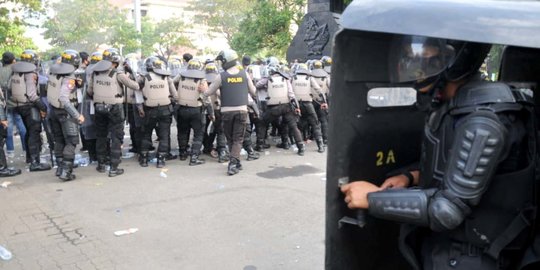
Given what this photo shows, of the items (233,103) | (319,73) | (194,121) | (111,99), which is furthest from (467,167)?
(319,73)

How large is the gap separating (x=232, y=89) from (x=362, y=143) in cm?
543

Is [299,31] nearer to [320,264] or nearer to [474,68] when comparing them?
[320,264]

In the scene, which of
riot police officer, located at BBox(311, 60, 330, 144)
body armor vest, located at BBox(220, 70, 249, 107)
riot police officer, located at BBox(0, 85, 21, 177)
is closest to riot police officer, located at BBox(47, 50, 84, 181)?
riot police officer, located at BBox(0, 85, 21, 177)

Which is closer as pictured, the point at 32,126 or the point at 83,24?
the point at 32,126

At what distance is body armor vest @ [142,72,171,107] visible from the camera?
8.00 m

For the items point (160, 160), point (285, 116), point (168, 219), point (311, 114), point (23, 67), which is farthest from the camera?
point (311, 114)

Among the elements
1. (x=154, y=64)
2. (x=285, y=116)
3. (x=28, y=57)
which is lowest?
(x=285, y=116)

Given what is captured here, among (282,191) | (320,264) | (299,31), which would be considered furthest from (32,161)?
(299,31)

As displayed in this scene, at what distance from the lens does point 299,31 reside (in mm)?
17812

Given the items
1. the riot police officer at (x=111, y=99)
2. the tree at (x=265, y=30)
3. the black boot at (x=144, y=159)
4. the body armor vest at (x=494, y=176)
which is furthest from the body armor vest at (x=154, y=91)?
the tree at (x=265, y=30)

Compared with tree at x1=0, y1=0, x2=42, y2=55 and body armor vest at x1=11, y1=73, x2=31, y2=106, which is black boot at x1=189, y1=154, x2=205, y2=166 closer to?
body armor vest at x1=11, y1=73, x2=31, y2=106

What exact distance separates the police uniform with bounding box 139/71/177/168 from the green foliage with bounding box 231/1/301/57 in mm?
12693

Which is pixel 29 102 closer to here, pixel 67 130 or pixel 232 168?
pixel 67 130

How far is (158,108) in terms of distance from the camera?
811 cm
